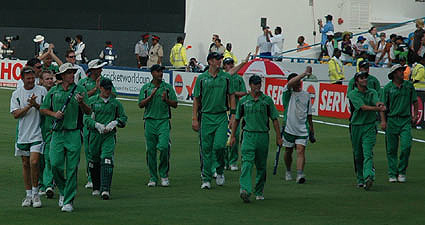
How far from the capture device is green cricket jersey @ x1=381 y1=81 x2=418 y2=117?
16922 mm

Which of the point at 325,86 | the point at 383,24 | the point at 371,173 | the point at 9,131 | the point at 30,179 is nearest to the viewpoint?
the point at 30,179

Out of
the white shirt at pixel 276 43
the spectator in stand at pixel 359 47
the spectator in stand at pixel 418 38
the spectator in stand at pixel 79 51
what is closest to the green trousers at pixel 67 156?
the spectator in stand at pixel 418 38

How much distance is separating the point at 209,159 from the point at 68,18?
29338 millimetres

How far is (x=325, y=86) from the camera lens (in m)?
29.0

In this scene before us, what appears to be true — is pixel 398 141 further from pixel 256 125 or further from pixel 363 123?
pixel 256 125

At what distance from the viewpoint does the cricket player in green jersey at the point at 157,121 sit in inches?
625

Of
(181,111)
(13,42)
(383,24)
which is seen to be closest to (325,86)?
(181,111)

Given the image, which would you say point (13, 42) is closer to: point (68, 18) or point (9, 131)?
point (68, 18)

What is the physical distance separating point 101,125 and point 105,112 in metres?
0.30

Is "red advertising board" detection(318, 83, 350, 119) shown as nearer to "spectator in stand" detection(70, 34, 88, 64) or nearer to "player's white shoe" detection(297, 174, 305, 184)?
"player's white shoe" detection(297, 174, 305, 184)

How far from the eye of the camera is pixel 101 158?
14.6 m

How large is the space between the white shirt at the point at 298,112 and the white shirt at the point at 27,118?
4976 mm

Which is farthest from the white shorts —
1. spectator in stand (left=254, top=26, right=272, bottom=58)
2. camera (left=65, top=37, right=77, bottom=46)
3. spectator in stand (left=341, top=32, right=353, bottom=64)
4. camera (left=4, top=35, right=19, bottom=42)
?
camera (left=4, top=35, right=19, bottom=42)

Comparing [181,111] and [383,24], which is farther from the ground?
[383,24]
